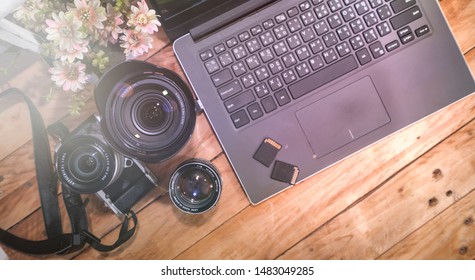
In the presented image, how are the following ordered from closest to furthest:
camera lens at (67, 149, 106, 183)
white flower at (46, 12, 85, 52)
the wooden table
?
1. white flower at (46, 12, 85, 52)
2. camera lens at (67, 149, 106, 183)
3. the wooden table

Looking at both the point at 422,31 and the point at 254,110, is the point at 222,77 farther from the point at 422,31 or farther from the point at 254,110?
the point at 422,31

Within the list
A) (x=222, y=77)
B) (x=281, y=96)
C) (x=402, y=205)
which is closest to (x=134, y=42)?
(x=222, y=77)

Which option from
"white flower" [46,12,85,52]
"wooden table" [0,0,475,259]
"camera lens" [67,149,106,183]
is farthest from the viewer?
"wooden table" [0,0,475,259]

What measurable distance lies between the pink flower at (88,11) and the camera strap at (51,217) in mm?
247

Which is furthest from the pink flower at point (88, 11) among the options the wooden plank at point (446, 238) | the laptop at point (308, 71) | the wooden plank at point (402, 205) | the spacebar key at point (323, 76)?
the wooden plank at point (446, 238)

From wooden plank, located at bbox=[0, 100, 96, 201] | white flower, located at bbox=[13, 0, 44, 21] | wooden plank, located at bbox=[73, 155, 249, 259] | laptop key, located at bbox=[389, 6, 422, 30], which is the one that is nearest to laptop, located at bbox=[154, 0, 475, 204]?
laptop key, located at bbox=[389, 6, 422, 30]

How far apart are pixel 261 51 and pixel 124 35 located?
25 cm

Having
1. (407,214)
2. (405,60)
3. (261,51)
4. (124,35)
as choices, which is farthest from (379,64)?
(124,35)

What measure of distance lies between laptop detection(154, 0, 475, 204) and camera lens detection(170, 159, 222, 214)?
0.17ft

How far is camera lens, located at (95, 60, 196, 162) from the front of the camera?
0.75m

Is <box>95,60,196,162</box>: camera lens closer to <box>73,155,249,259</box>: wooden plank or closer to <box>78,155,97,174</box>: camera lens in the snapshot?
<box>78,155,97,174</box>: camera lens

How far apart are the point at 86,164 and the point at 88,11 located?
270 mm
